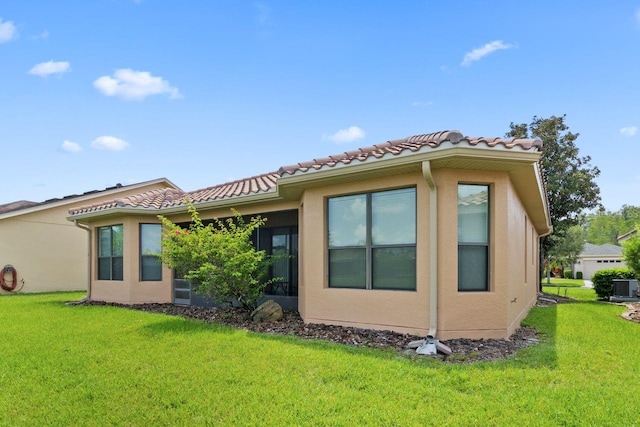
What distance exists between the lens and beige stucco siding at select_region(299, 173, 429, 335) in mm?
7176

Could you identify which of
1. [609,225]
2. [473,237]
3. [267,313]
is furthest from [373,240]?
[609,225]

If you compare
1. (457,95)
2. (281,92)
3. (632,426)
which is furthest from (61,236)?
(632,426)

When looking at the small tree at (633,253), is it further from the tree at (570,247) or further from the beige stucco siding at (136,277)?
the tree at (570,247)

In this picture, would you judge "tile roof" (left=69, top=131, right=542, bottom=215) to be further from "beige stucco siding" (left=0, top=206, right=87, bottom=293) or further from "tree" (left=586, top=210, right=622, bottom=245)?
"tree" (left=586, top=210, right=622, bottom=245)

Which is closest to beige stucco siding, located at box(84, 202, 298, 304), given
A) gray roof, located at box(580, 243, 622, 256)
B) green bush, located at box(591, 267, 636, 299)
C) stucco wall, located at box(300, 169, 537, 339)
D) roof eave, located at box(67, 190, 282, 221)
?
roof eave, located at box(67, 190, 282, 221)

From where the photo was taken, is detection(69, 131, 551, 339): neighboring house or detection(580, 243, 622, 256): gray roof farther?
detection(580, 243, 622, 256): gray roof

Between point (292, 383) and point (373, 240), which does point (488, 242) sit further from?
point (292, 383)

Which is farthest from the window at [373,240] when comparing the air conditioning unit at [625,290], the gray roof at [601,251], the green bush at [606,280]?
the gray roof at [601,251]

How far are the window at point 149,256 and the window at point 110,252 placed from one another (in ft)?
2.95

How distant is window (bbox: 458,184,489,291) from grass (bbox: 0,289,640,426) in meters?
1.41

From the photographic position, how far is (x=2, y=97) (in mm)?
12203

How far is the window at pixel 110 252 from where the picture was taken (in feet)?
44.5

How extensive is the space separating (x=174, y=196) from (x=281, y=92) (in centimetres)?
515

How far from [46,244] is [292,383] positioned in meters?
20.0
